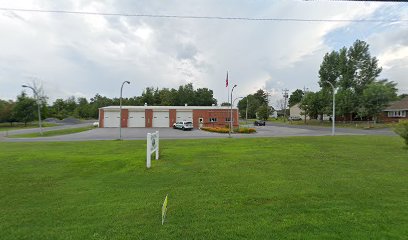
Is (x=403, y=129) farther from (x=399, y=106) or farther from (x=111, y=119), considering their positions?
(x=111, y=119)

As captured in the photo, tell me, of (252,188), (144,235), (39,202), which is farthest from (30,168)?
(252,188)

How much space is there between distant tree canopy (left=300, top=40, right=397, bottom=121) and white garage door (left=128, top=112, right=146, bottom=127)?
3807 cm

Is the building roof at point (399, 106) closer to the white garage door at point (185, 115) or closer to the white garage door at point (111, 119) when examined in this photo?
the white garage door at point (185, 115)

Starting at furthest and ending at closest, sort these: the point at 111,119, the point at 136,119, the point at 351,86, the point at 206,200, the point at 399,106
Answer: the point at 351,86
the point at 136,119
the point at 399,106
the point at 111,119
the point at 206,200

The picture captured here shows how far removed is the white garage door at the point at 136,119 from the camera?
161 feet

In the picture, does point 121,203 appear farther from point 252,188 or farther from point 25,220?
point 252,188

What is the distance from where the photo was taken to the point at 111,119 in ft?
159

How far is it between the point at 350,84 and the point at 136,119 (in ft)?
155

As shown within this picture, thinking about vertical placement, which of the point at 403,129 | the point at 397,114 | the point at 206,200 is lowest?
the point at 206,200

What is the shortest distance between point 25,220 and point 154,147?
615 cm

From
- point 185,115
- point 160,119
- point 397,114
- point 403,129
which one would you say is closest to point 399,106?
point 397,114

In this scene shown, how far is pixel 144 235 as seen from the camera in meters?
3.79

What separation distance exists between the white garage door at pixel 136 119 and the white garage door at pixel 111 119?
2.48 metres

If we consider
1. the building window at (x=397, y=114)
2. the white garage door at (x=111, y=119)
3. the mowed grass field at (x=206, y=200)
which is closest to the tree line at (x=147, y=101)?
the white garage door at (x=111, y=119)
